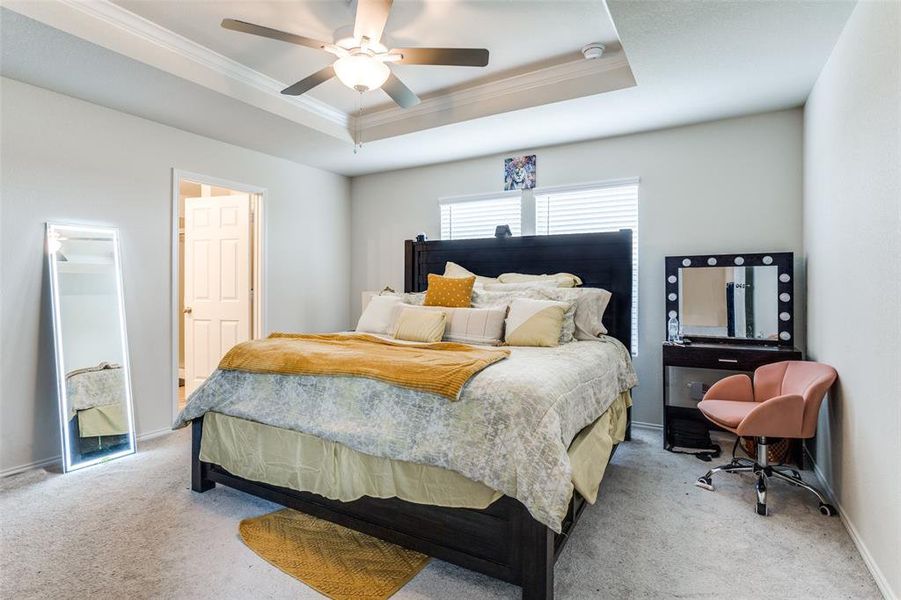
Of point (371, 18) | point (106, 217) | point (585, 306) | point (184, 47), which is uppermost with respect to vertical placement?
point (184, 47)

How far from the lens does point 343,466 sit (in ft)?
6.72

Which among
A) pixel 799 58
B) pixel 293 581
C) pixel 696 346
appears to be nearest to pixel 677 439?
pixel 696 346

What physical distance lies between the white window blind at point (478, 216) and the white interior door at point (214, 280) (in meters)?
1.98

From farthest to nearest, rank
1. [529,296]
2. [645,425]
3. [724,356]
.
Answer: [645,425] < [529,296] < [724,356]

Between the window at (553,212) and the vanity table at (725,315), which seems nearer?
the vanity table at (725,315)

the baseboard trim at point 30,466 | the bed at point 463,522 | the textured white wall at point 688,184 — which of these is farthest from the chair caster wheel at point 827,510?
the baseboard trim at point 30,466

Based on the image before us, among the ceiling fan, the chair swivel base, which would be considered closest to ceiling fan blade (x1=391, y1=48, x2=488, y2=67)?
the ceiling fan

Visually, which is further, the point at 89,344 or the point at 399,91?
the point at 89,344

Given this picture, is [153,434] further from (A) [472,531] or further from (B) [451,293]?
(A) [472,531]

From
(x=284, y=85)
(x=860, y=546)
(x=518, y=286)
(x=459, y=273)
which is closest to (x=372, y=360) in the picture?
(x=518, y=286)

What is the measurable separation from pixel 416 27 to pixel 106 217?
2.59 metres

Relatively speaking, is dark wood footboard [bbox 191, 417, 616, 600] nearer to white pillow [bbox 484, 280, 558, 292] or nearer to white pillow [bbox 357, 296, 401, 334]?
white pillow [bbox 357, 296, 401, 334]

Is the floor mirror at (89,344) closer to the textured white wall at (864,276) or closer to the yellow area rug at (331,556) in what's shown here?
the yellow area rug at (331,556)

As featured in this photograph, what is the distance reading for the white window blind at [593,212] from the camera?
396 centimetres
